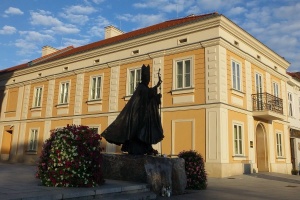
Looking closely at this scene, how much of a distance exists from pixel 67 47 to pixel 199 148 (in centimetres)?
2070

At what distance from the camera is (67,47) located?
99.3 feet

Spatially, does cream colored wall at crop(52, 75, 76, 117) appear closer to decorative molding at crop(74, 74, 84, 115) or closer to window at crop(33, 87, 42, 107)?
decorative molding at crop(74, 74, 84, 115)

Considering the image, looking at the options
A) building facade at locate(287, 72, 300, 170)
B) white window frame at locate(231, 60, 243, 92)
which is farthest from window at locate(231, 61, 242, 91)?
building facade at locate(287, 72, 300, 170)

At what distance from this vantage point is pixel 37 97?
2377 cm

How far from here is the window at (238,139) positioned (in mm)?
15096

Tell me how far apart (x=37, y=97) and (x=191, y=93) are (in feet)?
46.0

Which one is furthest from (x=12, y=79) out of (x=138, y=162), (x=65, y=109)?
(x=138, y=162)

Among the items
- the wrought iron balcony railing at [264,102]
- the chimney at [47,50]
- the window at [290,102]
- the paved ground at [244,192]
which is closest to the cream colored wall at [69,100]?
the chimney at [47,50]

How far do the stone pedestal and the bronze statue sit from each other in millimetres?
385

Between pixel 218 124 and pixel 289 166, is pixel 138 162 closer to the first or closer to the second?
pixel 218 124

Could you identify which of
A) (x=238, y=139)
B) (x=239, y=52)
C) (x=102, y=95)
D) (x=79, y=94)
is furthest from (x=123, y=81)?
(x=238, y=139)

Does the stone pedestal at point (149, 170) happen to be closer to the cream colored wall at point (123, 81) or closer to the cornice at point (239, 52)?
the cornice at point (239, 52)

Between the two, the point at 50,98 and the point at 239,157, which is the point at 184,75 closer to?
the point at 239,157

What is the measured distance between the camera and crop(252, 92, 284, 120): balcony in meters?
16.6
